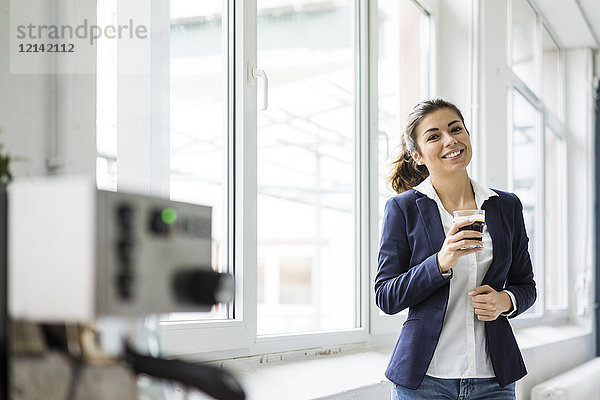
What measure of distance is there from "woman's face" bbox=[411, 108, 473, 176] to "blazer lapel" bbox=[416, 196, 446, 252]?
11 cm

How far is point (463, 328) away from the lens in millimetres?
1842

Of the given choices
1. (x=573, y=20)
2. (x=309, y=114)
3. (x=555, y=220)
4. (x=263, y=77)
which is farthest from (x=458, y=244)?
(x=555, y=220)

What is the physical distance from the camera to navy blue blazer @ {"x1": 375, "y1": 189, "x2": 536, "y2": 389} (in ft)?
5.86

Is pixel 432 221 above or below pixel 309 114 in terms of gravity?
below

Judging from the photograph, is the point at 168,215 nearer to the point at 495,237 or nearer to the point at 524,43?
the point at 495,237

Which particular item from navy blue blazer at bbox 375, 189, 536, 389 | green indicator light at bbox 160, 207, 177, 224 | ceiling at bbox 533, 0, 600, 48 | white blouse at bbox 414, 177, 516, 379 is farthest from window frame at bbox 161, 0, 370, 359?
ceiling at bbox 533, 0, 600, 48

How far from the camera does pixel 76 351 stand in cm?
64

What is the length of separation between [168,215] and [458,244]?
1.15 meters

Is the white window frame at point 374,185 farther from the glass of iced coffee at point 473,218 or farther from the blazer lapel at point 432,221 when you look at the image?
the glass of iced coffee at point 473,218

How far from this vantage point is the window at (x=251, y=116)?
1.53 meters

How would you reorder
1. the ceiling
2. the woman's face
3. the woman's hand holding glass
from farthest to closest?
the ceiling → the woman's face → the woman's hand holding glass

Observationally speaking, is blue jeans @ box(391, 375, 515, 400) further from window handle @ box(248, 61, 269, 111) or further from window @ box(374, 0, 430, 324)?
window @ box(374, 0, 430, 324)

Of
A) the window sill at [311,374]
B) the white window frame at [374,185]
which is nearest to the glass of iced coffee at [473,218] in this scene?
the window sill at [311,374]

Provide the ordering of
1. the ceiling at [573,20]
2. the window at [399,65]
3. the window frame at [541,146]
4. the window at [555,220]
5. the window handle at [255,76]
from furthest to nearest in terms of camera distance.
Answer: the window at [555,220]
the ceiling at [573,20]
the window frame at [541,146]
the window at [399,65]
the window handle at [255,76]
